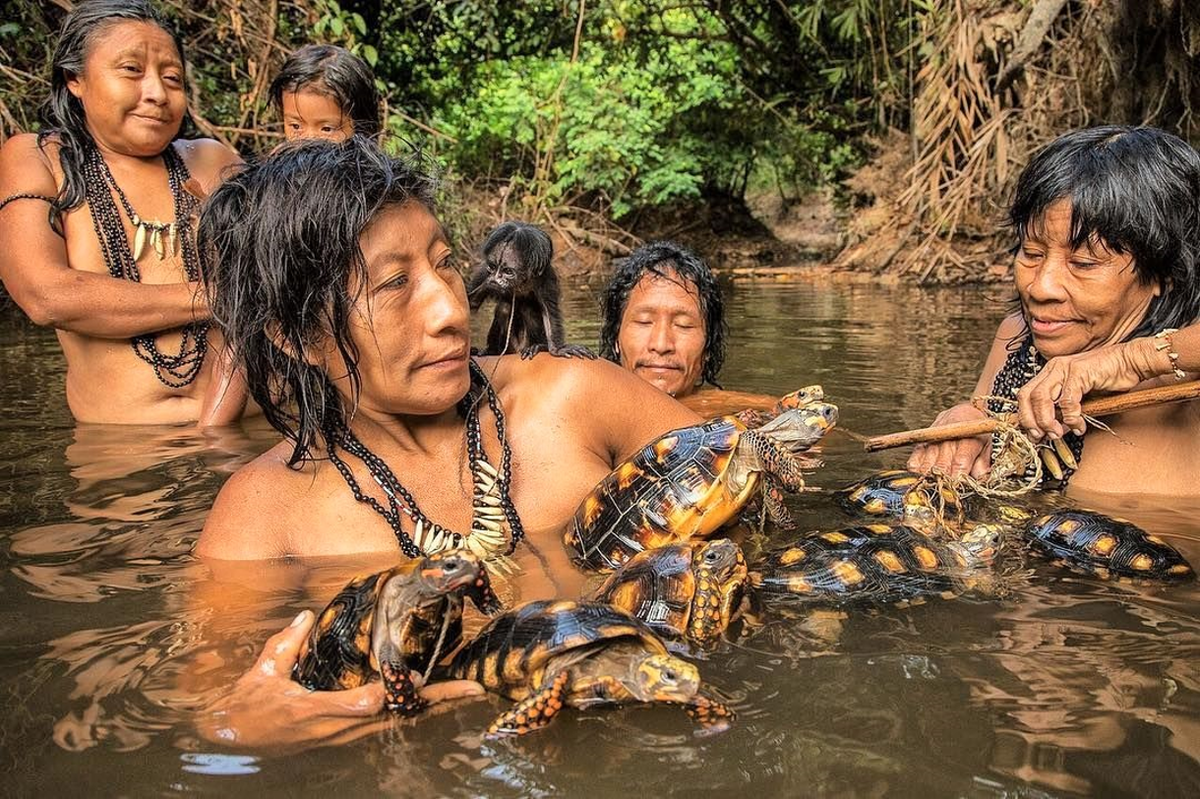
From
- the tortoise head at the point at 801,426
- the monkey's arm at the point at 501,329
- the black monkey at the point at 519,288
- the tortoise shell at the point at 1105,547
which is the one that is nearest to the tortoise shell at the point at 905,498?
the tortoise shell at the point at 1105,547

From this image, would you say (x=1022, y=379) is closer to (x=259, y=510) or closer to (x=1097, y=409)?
(x=1097, y=409)

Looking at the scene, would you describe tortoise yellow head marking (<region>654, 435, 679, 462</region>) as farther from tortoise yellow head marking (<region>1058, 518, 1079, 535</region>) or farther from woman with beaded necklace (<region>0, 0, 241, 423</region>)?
woman with beaded necklace (<region>0, 0, 241, 423</region>)

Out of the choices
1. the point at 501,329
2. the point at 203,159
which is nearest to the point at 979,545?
the point at 501,329

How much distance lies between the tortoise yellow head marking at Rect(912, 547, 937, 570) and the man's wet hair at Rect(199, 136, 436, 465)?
65.9 inches

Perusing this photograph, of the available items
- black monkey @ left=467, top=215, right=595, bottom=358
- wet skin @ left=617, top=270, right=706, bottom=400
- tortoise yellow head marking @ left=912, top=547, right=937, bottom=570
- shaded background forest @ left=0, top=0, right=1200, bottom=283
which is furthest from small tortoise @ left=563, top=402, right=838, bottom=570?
shaded background forest @ left=0, top=0, right=1200, bottom=283

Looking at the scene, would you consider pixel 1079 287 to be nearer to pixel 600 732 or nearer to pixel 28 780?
pixel 600 732

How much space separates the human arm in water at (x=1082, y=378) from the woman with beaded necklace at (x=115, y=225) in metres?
3.66

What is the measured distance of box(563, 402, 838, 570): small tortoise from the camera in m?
3.14

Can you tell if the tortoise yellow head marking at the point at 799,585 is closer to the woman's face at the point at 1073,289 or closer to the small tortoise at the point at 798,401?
the small tortoise at the point at 798,401

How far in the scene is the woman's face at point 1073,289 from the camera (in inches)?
147

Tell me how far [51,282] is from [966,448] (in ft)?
13.9

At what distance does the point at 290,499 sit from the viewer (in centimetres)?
315

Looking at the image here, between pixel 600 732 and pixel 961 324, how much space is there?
26.3 ft

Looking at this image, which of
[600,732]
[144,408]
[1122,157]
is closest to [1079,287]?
[1122,157]
